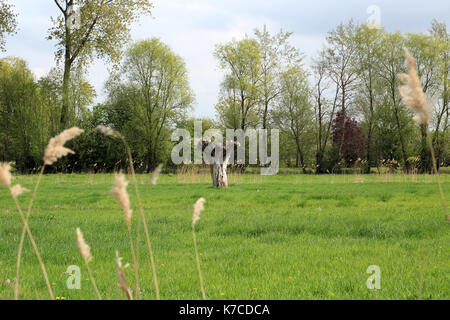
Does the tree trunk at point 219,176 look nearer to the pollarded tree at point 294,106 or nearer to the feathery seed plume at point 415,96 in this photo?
the feathery seed plume at point 415,96

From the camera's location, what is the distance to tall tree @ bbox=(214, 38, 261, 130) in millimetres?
41062

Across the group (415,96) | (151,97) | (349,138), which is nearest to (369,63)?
(349,138)

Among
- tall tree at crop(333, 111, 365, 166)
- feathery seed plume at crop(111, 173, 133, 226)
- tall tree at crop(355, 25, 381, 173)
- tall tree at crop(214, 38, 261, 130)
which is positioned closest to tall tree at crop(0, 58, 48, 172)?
tall tree at crop(214, 38, 261, 130)

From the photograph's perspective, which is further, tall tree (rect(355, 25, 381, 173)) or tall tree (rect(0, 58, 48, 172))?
tall tree (rect(355, 25, 381, 173))

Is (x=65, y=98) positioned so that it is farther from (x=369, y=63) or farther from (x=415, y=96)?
(x=415, y=96)

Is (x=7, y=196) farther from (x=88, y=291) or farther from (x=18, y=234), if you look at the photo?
(x=88, y=291)

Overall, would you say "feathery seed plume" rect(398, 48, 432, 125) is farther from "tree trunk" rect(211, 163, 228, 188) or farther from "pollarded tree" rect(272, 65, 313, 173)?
"pollarded tree" rect(272, 65, 313, 173)

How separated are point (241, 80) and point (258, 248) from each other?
35558 mm

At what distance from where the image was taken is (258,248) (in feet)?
21.6

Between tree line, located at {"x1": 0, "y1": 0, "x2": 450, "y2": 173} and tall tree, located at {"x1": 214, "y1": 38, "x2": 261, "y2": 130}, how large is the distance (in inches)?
4.2

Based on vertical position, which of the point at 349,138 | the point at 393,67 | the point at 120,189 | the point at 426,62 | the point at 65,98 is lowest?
the point at 120,189

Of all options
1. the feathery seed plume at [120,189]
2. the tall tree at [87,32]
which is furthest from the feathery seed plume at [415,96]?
the tall tree at [87,32]
